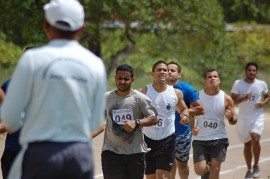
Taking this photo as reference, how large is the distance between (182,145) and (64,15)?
7.45 meters

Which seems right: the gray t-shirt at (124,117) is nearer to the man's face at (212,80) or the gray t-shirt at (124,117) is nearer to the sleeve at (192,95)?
the sleeve at (192,95)

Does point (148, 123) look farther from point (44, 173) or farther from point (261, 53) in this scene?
point (261, 53)

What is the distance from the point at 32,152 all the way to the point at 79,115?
35 centimetres

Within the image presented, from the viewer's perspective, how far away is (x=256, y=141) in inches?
607

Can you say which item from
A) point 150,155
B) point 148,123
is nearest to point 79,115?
point 148,123

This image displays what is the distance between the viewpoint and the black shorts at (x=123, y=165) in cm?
1007

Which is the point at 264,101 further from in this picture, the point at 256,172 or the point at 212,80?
the point at 212,80

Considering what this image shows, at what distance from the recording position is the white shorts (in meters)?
15.7

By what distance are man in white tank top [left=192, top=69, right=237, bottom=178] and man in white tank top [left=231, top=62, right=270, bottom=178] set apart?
8.94 ft

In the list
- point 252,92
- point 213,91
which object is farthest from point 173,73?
point 252,92

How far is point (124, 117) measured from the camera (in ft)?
32.9

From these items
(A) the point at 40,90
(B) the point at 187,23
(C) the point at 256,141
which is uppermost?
(B) the point at 187,23

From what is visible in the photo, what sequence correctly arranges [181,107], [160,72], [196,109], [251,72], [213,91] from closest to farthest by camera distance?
[160,72], [181,107], [196,109], [213,91], [251,72]

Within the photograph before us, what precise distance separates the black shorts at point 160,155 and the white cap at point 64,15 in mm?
6188
